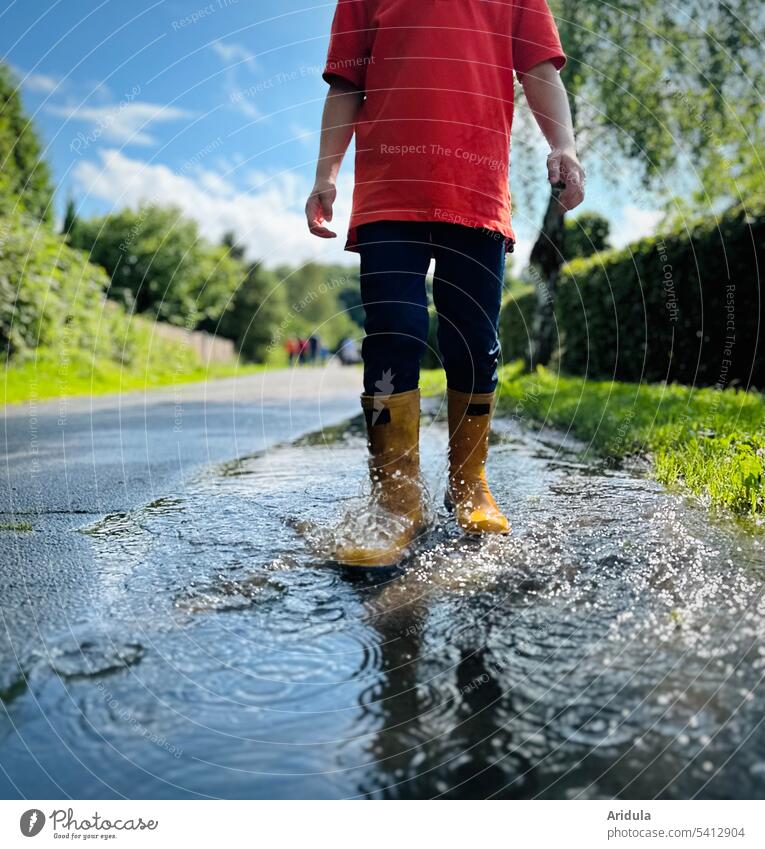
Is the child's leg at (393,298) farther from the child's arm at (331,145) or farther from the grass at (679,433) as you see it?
the grass at (679,433)

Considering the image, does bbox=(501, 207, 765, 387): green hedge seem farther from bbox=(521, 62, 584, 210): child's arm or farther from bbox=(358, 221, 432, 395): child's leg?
bbox=(358, 221, 432, 395): child's leg

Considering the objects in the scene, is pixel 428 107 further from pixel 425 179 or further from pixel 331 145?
pixel 331 145

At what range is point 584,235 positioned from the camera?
21203 mm

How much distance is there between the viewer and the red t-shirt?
265 cm

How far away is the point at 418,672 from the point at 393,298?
4.66 feet

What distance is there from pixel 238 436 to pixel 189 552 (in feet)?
12.5

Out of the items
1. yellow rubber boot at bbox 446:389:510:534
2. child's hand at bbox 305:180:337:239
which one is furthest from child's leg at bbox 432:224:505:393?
child's hand at bbox 305:180:337:239

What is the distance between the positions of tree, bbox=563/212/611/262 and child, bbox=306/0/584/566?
652 inches

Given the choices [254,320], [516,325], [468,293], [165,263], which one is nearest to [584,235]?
[516,325]

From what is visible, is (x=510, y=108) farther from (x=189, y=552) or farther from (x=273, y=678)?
(x=273, y=678)

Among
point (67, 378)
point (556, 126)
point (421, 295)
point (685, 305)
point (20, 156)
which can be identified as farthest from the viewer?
point (20, 156)

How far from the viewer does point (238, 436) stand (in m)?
6.19

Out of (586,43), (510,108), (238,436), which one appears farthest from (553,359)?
(510,108)
